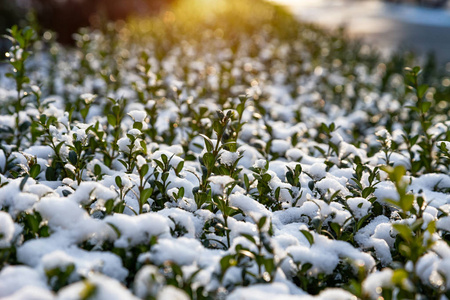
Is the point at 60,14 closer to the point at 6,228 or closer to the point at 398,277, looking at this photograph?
the point at 6,228

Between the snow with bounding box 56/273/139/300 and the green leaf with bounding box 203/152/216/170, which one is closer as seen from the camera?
the snow with bounding box 56/273/139/300

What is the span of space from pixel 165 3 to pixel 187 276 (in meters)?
15.1

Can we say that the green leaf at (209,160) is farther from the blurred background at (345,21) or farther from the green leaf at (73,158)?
the blurred background at (345,21)

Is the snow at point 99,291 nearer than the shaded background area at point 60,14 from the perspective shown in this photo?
Yes

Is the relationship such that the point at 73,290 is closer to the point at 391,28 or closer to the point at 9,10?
the point at 9,10

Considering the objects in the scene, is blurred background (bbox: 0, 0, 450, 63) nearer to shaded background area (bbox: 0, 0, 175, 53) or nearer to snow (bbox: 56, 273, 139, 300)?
shaded background area (bbox: 0, 0, 175, 53)

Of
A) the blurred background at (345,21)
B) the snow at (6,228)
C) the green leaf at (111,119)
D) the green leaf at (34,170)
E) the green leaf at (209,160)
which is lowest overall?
the green leaf at (34,170)

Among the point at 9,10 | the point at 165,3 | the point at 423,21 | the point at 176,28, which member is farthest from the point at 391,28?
the point at 9,10

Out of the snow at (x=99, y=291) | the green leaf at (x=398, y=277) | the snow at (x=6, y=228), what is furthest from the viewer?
the snow at (x=6, y=228)

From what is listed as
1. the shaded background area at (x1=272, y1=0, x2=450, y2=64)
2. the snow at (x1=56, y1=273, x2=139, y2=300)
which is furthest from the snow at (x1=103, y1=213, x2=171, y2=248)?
the shaded background area at (x1=272, y1=0, x2=450, y2=64)

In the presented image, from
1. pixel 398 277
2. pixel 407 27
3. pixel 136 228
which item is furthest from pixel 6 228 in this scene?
pixel 407 27

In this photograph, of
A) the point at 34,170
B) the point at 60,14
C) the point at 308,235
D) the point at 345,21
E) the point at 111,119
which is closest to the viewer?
the point at 308,235

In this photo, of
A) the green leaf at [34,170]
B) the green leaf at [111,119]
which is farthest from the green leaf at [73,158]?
the green leaf at [111,119]

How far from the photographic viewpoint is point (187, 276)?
1304 millimetres
